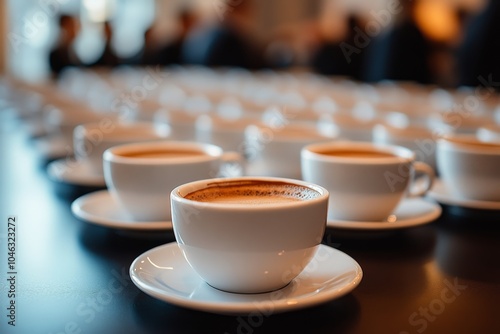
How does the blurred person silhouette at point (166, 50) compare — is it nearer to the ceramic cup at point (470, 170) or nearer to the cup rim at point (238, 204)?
the ceramic cup at point (470, 170)

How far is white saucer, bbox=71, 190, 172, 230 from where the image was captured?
30.3 inches

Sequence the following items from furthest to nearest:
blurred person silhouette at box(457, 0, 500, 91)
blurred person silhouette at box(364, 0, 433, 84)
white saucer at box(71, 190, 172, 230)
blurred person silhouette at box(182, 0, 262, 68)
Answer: blurred person silhouette at box(182, 0, 262, 68), blurred person silhouette at box(364, 0, 433, 84), blurred person silhouette at box(457, 0, 500, 91), white saucer at box(71, 190, 172, 230)

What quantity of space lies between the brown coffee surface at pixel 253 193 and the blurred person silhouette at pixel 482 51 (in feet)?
9.10

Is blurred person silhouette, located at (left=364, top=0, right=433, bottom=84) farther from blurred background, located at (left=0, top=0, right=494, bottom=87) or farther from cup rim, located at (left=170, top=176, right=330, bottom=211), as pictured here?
cup rim, located at (left=170, top=176, right=330, bottom=211)

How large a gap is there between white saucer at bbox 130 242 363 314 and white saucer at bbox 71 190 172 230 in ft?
0.28

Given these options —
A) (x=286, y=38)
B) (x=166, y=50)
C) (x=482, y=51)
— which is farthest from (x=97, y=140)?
(x=286, y=38)

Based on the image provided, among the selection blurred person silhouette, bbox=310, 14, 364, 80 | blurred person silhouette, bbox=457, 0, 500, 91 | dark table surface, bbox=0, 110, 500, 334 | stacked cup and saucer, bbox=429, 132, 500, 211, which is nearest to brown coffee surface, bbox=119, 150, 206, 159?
dark table surface, bbox=0, 110, 500, 334

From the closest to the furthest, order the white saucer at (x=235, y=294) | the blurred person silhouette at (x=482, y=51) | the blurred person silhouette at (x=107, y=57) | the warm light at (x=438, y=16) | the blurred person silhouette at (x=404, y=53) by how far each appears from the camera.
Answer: the white saucer at (x=235, y=294)
the blurred person silhouette at (x=482, y=51)
the blurred person silhouette at (x=404, y=53)
the warm light at (x=438, y=16)
the blurred person silhouette at (x=107, y=57)

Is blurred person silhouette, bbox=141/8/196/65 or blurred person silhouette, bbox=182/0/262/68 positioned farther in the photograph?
blurred person silhouette, bbox=141/8/196/65

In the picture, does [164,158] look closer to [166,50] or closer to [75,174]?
[75,174]

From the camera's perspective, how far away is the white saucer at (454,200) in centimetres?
89

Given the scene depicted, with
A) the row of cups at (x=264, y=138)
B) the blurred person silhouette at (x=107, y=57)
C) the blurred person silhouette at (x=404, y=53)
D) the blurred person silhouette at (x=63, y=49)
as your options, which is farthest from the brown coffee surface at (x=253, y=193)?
the blurred person silhouette at (x=107, y=57)

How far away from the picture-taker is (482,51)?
323cm

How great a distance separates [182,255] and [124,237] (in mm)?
152
